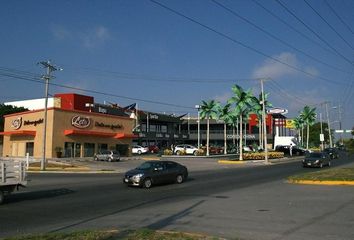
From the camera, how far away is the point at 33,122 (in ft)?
198

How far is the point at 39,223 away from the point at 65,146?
155 ft

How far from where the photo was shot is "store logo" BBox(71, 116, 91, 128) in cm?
5997

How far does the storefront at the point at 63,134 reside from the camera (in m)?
57.6

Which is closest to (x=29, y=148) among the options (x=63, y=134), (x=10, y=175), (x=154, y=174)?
(x=63, y=134)

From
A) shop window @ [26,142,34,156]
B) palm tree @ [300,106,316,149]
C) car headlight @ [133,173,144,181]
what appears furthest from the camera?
palm tree @ [300,106,316,149]

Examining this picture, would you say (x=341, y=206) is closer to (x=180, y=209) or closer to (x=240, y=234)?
(x=180, y=209)

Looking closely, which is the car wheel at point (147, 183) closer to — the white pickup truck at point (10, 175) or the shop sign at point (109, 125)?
the white pickup truck at point (10, 175)

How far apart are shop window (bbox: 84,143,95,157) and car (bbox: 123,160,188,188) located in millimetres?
35539

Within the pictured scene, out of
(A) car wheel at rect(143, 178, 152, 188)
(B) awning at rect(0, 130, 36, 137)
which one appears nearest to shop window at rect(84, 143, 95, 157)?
(B) awning at rect(0, 130, 36, 137)

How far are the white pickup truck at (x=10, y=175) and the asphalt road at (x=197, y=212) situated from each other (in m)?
0.57

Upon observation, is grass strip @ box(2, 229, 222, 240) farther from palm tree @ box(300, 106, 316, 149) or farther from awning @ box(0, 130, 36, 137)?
palm tree @ box(300, 106, 316, 149)

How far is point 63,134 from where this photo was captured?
58.6 meters

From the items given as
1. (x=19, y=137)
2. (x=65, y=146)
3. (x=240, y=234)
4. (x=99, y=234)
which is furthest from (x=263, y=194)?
(x=19, y=137)

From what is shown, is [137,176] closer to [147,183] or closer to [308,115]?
[147,183]
